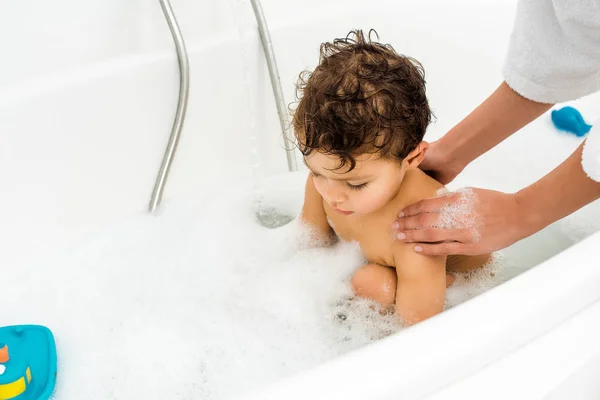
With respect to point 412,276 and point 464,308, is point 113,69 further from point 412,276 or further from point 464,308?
point 464,308

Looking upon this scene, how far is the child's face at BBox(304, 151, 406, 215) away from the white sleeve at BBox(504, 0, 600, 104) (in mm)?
276

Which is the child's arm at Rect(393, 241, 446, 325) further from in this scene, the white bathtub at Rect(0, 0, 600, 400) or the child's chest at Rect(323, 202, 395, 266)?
the white bathtub at Rect(0, 0, 600, 400)

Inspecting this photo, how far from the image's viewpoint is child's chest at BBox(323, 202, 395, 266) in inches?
37.6

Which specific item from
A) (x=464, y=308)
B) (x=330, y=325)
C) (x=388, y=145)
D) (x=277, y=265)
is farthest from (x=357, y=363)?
(x=277, y=265)

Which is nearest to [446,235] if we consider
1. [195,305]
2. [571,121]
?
[195,305]

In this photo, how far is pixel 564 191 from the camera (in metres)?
0.82

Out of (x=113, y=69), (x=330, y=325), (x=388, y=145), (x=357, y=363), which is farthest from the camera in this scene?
(x=113, y=69)

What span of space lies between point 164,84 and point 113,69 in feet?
0.33

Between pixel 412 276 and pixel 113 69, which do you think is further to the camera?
pixel 113 69

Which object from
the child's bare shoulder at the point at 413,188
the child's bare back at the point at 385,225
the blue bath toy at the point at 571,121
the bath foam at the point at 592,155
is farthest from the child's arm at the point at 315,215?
the blue bath toy at the point at 571,121

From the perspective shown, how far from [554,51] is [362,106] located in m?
0.35

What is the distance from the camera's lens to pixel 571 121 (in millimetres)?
1506

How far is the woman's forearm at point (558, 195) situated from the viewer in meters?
0.80

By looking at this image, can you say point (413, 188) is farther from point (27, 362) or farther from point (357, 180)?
point (27, 362)
